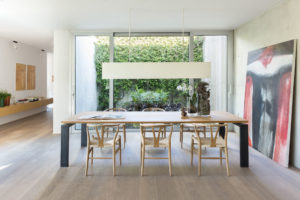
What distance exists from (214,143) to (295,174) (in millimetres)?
1213

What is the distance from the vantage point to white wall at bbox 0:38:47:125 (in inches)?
294

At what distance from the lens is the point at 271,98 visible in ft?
13.3

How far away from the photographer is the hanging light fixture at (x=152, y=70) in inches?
151

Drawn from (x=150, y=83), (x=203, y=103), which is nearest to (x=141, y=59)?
(x=150, y=83)

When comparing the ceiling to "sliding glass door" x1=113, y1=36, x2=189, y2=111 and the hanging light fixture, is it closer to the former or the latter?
"sliding glass door" x1=113, y1=36, x2=189, y2=111

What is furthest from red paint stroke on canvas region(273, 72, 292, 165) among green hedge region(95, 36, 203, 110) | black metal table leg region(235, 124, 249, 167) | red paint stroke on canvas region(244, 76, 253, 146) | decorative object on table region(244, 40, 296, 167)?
green hedge region(95, 36, 203, 110)

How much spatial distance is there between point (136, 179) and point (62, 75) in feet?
12.8

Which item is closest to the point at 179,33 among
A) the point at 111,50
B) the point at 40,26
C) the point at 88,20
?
the point at 111,50

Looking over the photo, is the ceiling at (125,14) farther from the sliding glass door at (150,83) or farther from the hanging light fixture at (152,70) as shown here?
the hanging light fixture at (152,70)

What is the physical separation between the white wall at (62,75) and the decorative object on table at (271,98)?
434 cm

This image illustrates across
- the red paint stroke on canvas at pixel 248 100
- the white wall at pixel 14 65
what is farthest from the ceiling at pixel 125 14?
the white wall at pixel 14 65

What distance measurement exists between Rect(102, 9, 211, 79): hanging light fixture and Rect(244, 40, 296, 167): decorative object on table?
1213 mm

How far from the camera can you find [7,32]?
256 inches

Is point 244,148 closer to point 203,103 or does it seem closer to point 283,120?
point 283,120
